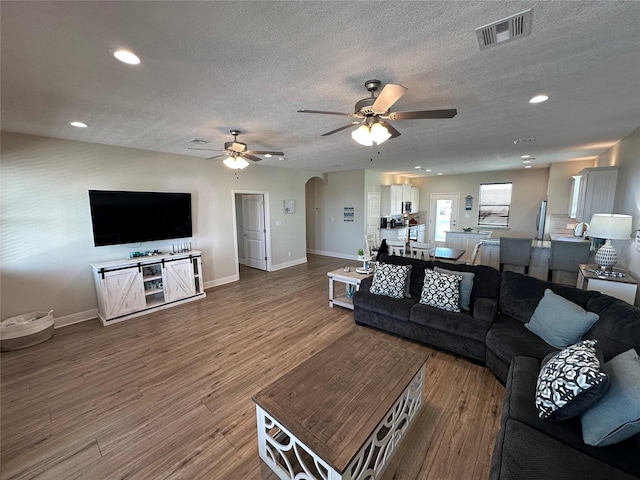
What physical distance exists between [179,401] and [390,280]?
8.81 ft

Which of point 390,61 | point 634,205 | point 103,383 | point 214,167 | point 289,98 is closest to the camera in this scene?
point 390,61

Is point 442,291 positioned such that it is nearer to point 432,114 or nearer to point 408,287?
point 408,287

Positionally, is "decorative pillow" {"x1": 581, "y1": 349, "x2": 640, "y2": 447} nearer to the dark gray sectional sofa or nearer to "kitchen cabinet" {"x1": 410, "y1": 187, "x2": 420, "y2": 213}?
the dark gray sectional sofa

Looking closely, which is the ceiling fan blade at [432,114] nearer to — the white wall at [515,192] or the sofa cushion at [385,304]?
the sofa cushion at [385,304]

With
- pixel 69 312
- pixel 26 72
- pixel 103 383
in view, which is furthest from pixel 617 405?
pixel 69 312

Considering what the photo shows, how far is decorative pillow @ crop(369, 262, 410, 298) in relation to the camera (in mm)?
3395

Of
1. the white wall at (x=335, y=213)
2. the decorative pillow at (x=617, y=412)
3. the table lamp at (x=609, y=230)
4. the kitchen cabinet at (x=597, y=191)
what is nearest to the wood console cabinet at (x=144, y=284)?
the white wall at (x=335, y=213)

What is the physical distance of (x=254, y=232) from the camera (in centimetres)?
686

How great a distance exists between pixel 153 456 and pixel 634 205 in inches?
229

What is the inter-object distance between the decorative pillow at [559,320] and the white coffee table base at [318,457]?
126 centimetres

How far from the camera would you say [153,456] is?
183cm

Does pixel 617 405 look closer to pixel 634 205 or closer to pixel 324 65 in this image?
pixel 324 65

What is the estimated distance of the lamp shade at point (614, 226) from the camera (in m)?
2.93

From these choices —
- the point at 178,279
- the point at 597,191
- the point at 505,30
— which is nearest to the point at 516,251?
the point at 597,191
